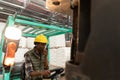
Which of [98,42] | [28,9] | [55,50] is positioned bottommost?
[55,50]

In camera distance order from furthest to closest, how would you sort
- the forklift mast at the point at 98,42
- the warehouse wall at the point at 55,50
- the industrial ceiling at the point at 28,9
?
1. the warehouse wall at the point at 55,50
2. the industrial ceiling at the point at 28,9
3. the forklift mast at the point at 98,42

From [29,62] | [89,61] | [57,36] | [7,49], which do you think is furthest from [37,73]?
[89,61]

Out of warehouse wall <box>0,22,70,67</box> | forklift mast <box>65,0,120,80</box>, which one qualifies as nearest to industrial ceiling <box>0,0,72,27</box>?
warehouse wall <box>0,22,70,67</box>

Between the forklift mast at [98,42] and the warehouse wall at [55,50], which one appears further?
the warehouse wall at [55,50]

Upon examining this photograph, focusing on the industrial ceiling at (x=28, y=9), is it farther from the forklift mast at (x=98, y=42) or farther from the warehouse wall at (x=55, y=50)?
the forklift mast at (x=98, y=42)

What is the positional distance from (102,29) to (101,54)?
53mm

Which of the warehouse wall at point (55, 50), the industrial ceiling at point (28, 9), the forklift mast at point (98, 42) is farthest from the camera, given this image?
the warehouse wall at point (55, 50)

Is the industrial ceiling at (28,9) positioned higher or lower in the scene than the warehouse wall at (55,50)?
higher

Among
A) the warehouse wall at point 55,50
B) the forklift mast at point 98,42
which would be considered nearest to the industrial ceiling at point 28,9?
the warehouse wall at point 55,50

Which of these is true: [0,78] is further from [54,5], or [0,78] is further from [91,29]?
[91,29]

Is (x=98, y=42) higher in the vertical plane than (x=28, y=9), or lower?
lower

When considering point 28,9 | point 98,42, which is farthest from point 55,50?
point 98,42

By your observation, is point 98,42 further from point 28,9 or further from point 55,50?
point 55,50

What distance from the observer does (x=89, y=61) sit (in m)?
0.35
